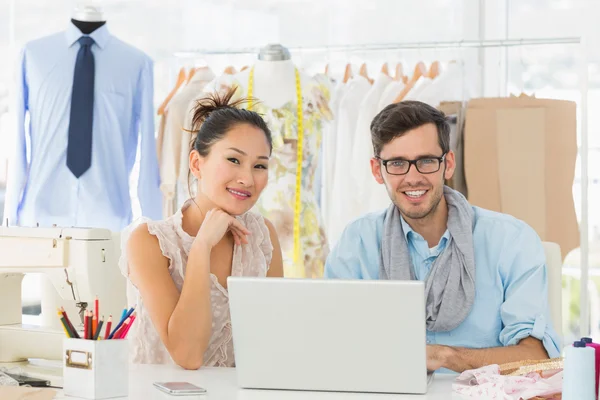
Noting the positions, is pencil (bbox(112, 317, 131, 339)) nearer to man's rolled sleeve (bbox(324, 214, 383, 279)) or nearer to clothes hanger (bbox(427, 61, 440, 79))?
man's rolled sleeve (bbox(324, 214, 383, 279))

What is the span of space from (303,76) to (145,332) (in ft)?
5.47

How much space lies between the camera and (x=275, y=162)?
11.9 feet

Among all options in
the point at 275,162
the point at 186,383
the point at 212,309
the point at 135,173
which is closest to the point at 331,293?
the point at 186,383

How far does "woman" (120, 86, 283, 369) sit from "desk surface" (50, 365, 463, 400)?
82mm

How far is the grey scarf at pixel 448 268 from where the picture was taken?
2.38 metres

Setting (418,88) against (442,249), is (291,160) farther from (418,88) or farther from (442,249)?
(442,249)

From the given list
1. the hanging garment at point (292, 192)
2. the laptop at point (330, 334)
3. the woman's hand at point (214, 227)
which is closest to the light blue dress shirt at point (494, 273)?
Result: the woman's hand at point (214, 227)

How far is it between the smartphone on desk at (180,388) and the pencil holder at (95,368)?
0.08 metres

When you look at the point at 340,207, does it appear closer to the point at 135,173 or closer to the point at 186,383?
the point at 135,173

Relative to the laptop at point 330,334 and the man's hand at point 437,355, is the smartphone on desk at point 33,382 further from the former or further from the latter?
the man's hand at point 437,355

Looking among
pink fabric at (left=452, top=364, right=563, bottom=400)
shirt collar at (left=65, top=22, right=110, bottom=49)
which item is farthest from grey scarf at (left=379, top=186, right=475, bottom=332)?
shirt collar at (left=65, top=22, right=110, bottom=49)

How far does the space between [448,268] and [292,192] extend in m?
1.28

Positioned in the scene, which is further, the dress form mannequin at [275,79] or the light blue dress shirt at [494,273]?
the dress form mannequin at [275,79]

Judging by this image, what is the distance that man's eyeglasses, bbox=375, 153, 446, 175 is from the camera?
2.46m
